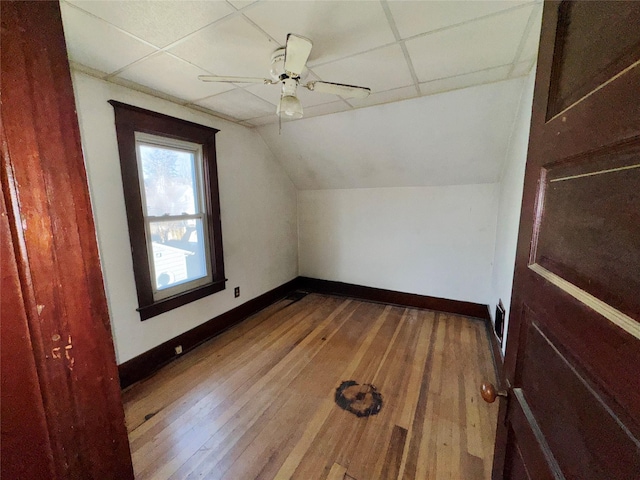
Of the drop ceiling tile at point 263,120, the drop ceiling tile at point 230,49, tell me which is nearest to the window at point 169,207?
the drop ceiling tile at point 263,120

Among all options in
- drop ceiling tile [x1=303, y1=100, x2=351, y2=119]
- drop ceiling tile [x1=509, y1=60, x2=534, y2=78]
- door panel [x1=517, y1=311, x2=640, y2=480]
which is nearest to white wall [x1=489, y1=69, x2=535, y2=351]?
drop ceiling tile [x1=509, y1=60, x2=534, y2=78]

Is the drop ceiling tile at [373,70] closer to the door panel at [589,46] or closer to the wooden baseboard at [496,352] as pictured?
the door panel at [589,46]

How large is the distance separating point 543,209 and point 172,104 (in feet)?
8.81

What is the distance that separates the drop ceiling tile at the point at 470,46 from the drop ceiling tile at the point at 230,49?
868mm

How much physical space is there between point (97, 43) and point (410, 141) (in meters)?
2.47

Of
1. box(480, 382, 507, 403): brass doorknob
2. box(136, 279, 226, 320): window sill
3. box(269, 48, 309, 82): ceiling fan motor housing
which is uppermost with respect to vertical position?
box(269, 48, 309, 82): ceiling fan motor housing

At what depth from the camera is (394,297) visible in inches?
137

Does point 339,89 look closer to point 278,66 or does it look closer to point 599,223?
point 278,66

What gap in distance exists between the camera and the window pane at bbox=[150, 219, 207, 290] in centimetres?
226

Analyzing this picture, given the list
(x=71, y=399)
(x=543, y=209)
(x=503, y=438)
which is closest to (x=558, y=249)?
(x=543, y=209)

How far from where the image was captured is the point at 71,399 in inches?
19.2

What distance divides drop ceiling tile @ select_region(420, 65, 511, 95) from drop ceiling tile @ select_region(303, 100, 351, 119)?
683mm

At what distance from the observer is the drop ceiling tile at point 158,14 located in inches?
45.2

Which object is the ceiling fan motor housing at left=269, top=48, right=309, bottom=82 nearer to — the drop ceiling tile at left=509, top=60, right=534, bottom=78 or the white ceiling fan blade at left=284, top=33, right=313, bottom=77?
the white ceiling fan blade at left=284, top=33, right=313, bottom=77
